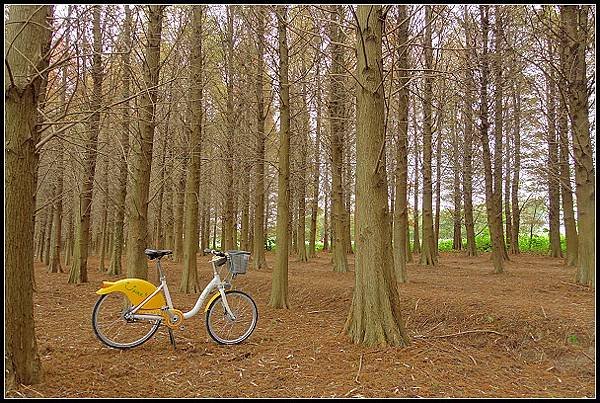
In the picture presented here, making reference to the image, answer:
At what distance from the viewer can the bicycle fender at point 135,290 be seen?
5199mm

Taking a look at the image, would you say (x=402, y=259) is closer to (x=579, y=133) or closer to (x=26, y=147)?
(x=579, y=133)

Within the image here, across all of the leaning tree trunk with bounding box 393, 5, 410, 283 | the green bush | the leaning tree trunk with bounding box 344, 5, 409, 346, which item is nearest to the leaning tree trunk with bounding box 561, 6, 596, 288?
the leaning tree trunk with bounding box 393, 5, 410, 283

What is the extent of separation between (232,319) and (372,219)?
2.18m

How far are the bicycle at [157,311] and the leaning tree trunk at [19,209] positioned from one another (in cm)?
150

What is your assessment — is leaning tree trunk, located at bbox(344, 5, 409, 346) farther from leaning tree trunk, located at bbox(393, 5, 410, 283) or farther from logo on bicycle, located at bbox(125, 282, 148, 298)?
leaning tree trunk, located at bbox(393, 5, 410, 283)

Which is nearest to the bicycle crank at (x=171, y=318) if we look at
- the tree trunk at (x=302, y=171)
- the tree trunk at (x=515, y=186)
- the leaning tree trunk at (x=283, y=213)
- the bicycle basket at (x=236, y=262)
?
the bicycle basket at (x=236, y=262)

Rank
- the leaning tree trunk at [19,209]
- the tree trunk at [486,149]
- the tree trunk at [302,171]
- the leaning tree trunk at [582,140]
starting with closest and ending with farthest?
the leaning tree trunk at [19,209] < the leaning tree trunk at [582,140] < the tree trunk at [486,149] < the tree trunk at [302,171]

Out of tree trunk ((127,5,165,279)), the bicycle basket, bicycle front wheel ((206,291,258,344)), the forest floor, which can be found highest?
tree trunk ((127,5,165,279))

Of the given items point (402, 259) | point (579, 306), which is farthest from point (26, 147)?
point (402, 259)

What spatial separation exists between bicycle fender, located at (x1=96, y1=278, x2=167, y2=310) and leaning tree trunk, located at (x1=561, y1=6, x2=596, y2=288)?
8.26 meters

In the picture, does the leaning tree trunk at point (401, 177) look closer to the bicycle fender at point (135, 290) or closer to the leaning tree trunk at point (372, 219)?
the leaning tree trunk at point (372, 219)

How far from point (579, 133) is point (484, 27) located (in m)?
4.69

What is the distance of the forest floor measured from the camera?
4.12m

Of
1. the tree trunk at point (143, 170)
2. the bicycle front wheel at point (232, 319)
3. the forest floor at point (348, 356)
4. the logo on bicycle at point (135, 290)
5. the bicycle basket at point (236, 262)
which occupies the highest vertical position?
the tree trunk at point (143, 170)
